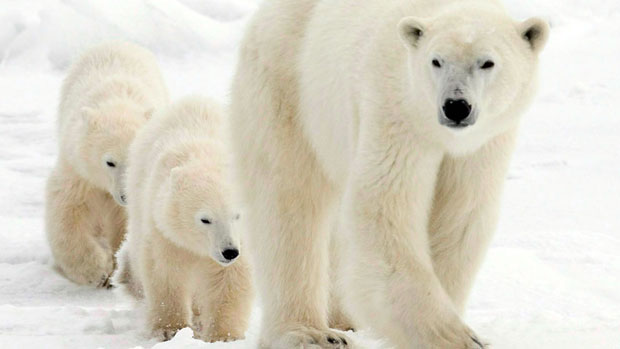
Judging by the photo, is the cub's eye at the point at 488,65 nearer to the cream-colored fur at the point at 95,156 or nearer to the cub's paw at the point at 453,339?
the cub's paw at the point at 453,339

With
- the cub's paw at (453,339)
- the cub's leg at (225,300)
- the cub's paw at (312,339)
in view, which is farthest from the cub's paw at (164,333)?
the cub's paw at (453,339)

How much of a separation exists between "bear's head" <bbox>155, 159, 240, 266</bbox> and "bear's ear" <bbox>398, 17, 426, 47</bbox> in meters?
2.32

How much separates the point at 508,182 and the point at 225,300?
12.4ft

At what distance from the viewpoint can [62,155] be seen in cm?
748

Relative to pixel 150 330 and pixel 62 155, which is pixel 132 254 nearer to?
pixel 150 330

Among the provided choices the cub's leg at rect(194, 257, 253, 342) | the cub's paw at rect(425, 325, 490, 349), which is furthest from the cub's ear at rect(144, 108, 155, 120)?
the cub's paw at rect(425, 325, 490, 349)

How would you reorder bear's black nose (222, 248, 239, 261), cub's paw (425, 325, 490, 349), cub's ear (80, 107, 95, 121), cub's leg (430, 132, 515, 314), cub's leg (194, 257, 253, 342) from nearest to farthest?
cub's paw (425, 325, 490, 349), cub's leg (430, 132, 515, 314), bear's black nose (222, 248, 239, 261), cub's leg (194, 257, 253, 342), cub's ear (80, 107, 95, 121)

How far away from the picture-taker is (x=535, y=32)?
333 cm

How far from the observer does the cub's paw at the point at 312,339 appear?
158 inches

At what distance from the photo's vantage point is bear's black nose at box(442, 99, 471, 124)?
3.09m

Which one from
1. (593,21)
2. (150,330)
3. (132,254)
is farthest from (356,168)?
(593,21)

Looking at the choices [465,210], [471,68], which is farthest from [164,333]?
[471,68]

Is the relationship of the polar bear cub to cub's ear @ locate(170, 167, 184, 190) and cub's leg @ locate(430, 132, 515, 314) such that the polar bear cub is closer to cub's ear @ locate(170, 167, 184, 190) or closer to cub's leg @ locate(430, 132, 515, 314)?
cub's ear @ locate(170, 167, 184, 190)

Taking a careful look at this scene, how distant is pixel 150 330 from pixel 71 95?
111 inches
